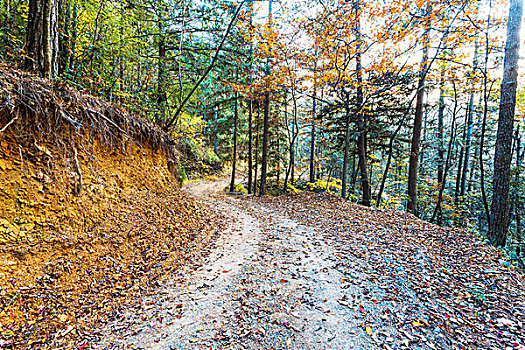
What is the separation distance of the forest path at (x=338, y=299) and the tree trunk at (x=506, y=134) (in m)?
0.80

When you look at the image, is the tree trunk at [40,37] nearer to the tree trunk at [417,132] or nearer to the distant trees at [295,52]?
the distant trees at [295,52]

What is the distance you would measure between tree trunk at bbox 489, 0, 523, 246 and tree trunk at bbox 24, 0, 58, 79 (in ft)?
36.7

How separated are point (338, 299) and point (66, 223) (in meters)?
4.98

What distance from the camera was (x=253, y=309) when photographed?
3.48m

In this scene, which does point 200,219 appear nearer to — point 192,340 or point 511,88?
point 192,340

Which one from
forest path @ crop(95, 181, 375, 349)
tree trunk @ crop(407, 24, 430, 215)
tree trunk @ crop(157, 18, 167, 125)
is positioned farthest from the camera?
tree trunk @ crop(407, 24, 430, 215)

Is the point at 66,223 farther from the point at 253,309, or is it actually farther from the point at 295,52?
the point at 295,52

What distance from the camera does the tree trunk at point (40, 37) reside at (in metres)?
4.33

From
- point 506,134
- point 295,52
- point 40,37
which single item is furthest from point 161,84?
point 506,134

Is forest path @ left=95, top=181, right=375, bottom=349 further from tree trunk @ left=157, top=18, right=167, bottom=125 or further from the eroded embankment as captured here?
tree trunk @ left=157, top=18, right=167, bottom=125

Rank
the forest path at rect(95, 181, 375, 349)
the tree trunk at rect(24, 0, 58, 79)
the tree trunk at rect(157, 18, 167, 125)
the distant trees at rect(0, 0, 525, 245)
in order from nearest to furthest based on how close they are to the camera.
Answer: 1. the forest path at rect(95, 181, 375, 349)
2. the tree trunk at rect(24, 0, 58, 79)
3. the distant trees at rect(0, 0, 525, 245)
4. the tree trunk at rect(157, 18, 167, 125)

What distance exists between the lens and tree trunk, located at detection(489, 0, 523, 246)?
19.1ft

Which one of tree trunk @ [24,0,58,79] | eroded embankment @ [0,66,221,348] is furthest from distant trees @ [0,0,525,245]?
eroded embankment @ [0,66,221,348]

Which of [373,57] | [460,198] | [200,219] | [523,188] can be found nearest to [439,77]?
[373,57]
